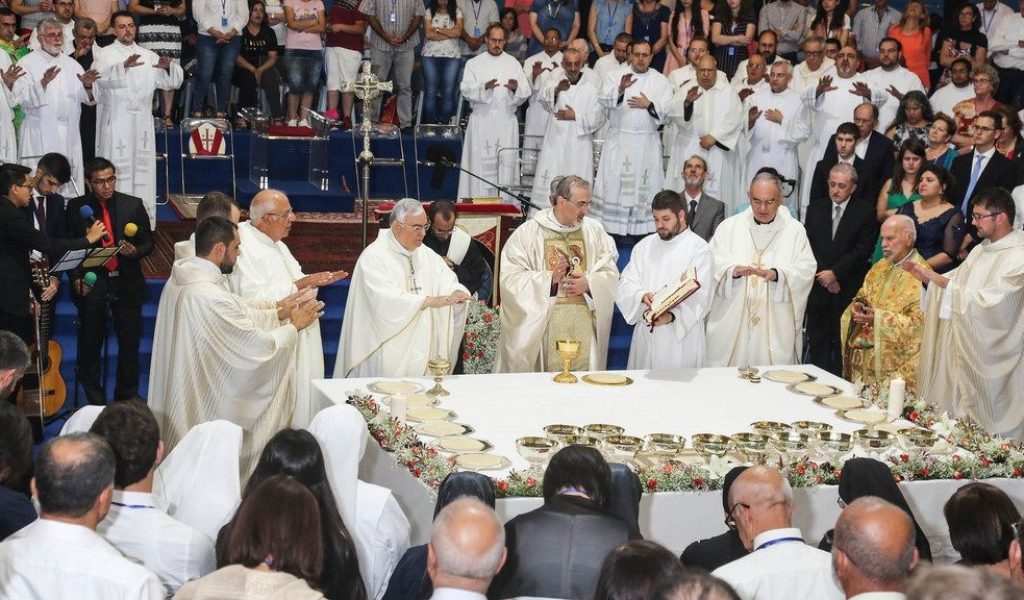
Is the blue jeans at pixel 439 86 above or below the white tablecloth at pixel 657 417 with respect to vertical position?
above

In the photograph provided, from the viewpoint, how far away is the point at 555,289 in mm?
10695

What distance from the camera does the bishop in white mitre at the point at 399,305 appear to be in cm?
987

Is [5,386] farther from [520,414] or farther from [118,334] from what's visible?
[118,334]

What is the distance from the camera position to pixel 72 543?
4598 millimetres

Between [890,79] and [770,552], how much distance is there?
36.2ft

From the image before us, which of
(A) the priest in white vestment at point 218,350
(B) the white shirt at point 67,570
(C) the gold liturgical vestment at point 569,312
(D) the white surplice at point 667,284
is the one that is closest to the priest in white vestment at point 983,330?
(D) the white surplice at point 667,284

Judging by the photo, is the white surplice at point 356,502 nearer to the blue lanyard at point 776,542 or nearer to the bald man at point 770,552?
the bald man at point 770,552

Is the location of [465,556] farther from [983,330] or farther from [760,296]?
[983,330]

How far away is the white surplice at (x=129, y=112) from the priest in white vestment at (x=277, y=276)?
15.9 feet

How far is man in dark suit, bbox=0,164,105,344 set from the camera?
32.4 ft

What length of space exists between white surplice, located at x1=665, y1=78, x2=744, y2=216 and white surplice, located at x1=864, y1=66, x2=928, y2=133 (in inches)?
59.0

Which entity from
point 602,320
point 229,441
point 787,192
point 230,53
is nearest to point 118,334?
point 602,320

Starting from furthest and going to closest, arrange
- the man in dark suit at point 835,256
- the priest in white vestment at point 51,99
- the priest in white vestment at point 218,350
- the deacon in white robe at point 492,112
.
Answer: the deacon in white robe at point 492,112 → the priest in white vestment at point 51,99 → the man in dark suit at point 835,256 → the priest in white vestment at point 218,350

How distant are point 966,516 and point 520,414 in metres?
3.71
